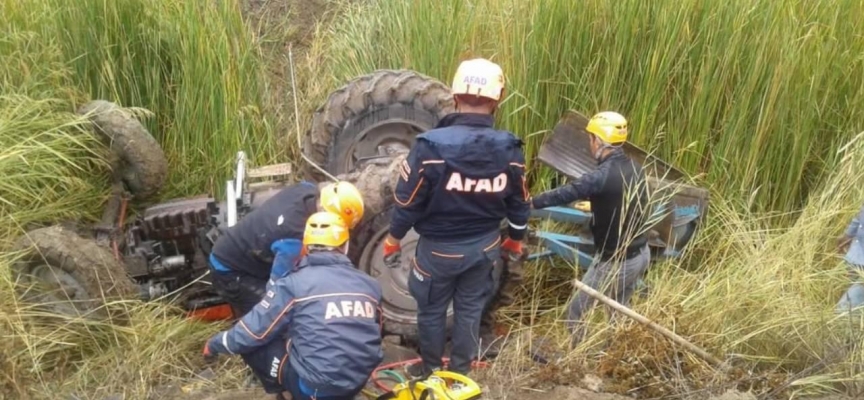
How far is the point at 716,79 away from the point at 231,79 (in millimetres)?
3437

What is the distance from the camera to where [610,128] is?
5426 millimetres

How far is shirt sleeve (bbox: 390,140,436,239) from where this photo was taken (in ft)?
15.6

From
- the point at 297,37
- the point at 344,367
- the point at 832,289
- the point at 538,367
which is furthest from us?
the point at 297,37

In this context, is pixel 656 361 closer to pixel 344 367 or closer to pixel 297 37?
pixel 344 367


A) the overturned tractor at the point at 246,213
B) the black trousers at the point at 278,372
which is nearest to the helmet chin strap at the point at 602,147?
the overturned tractor at the point at 246,213

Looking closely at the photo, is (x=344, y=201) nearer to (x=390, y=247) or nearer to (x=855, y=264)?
(x=390, y=247)

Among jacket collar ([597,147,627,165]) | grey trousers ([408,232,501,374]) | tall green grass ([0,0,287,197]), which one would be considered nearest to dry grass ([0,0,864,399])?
tall green grass ([0,0,287,197])

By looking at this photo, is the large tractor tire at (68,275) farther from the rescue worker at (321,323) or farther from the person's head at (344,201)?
the person's head at (344,201)

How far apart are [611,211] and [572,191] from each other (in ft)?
1.04

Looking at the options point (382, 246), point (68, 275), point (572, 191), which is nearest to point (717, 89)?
point (572, 191)

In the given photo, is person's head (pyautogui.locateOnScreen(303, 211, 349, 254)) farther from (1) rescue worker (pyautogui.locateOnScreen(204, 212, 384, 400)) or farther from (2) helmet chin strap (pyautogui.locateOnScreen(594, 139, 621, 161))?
(2) helmet chin strap (pyautogui.locateOnScreen(594, 139, 621, 161))

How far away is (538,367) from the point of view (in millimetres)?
5156

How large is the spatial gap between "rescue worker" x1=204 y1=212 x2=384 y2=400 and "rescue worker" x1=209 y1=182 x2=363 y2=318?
36 cm

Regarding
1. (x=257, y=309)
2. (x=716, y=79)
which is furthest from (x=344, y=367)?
(x=716, y=79)
